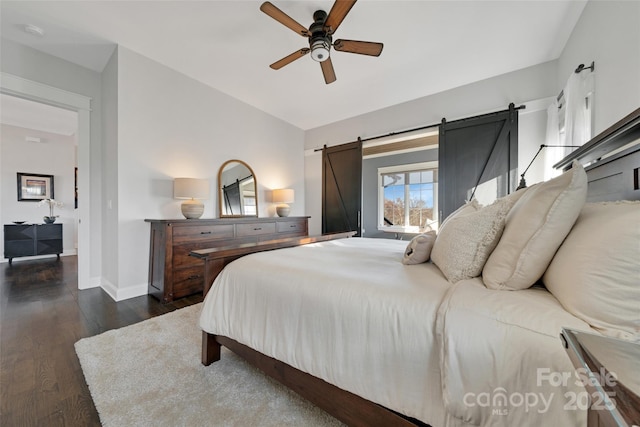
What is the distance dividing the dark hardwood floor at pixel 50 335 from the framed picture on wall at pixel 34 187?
2.08 metres

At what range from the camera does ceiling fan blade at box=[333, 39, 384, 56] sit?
2270 mm

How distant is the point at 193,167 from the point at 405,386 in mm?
3570

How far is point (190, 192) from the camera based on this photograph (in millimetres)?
3098

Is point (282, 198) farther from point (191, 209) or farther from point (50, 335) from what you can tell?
point (50, 335)

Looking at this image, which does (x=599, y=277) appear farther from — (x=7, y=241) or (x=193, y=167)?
(x=7, y=241)

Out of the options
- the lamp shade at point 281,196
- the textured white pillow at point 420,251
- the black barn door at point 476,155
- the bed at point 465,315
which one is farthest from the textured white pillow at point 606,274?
the lamp shade at point 281,196

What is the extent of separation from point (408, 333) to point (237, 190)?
367cm

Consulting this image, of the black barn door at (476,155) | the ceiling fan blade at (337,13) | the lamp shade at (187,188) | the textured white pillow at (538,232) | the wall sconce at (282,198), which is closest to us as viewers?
the textured white pillow at (538,232)

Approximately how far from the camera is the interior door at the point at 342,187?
15.3ft

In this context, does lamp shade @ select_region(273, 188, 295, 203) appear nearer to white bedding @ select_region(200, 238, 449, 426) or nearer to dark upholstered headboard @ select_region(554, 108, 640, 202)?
white bedding @ select_region(200, 238, 449, 426)

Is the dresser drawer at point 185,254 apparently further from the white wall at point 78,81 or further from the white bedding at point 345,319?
the white bedding at point 345,319

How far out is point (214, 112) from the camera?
3721mm

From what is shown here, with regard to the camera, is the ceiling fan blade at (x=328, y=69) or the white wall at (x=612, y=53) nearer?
the white wall at (x=612, y=53)

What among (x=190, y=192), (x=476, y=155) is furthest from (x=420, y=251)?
(x=190, y=192)
